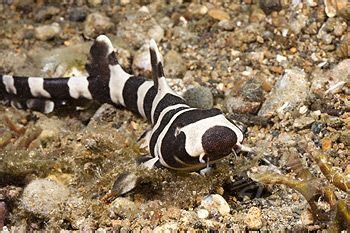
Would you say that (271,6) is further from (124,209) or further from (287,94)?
(124,209)

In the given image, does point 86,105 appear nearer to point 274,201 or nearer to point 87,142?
point 87,142

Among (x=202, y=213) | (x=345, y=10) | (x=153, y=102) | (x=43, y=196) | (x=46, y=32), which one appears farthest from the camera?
(x=46, y=32)

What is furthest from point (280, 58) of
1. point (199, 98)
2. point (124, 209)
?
point (124, 209)

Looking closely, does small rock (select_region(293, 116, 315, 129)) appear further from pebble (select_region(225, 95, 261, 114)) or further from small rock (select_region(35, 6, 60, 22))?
small rock (select_region(35, 6, 60, 22))

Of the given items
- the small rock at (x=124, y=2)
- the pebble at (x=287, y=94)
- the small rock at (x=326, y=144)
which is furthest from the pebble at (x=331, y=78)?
the small rock at (x=124, y=2)

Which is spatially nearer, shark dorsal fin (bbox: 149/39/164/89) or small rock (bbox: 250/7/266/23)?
shark dorsal fin (bbox: 149/39/164/89)

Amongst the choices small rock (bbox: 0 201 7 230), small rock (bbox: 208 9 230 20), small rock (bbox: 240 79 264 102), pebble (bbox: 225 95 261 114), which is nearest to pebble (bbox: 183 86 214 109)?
pebble (bbox: 225 95 261 114)
